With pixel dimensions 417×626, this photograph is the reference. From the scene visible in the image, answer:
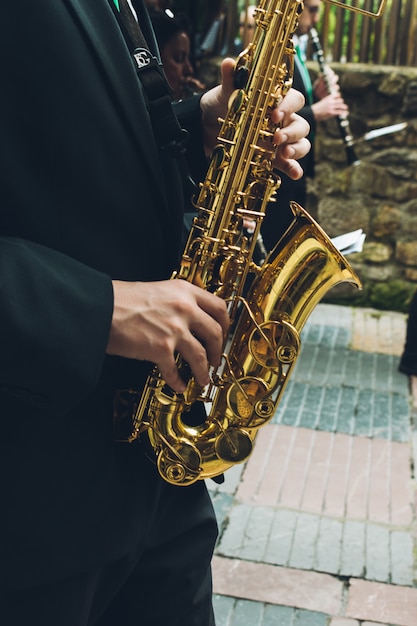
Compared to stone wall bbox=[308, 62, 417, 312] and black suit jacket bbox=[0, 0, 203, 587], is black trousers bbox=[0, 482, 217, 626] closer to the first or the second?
black suit jacket bbox=[0, 0, 203, 587]

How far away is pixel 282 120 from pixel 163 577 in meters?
0.88

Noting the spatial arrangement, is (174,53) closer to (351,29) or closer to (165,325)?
(351,29)

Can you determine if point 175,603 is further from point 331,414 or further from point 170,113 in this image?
point 331,414

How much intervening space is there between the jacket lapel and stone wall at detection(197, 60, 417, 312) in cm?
544

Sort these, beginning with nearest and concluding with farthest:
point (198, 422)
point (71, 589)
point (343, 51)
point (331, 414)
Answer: point (71, 589) < point (198, 422) < point (331, 414) < point (343, 51)

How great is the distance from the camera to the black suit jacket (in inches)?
47.9

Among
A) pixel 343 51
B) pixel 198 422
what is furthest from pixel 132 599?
pixel 343 51

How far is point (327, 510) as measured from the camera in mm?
3795

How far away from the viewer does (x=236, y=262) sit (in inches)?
64.1

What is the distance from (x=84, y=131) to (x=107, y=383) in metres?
0.41

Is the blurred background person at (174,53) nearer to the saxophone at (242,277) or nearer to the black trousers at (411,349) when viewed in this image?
the black trousers at (411,349)

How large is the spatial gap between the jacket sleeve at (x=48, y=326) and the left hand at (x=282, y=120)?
58 cm

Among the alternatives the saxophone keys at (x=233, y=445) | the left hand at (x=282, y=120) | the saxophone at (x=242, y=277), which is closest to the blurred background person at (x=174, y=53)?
the left hand at (x=282, y=120)

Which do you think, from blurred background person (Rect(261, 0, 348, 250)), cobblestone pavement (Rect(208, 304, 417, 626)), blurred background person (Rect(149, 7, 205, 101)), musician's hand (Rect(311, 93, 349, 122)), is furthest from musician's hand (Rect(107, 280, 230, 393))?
musician's hand (Rect(311, 93, 349, 122))
